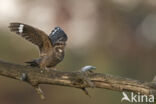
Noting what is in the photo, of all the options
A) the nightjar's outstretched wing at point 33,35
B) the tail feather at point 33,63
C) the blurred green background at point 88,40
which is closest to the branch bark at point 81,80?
the tail feather at point 33,63

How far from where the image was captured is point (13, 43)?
833 inches

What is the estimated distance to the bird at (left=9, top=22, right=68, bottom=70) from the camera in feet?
25.7

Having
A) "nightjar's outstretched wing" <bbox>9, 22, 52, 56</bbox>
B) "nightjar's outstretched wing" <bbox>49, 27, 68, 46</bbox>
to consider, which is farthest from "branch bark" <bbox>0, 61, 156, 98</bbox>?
"nightjar's outstretched wing" <bbox>49, 27, 68, 46</bbox>

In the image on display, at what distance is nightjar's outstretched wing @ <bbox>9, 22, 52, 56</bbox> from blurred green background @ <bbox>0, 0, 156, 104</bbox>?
9.15 m

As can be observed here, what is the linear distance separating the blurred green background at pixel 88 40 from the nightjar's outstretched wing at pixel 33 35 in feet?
30.0

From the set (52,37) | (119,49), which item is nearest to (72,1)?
(119,49)

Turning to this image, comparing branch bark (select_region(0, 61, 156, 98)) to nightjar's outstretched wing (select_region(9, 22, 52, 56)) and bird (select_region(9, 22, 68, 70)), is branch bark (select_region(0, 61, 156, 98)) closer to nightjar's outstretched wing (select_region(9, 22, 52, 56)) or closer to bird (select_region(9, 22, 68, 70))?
bird (select_region(9, 22, 68, 70))

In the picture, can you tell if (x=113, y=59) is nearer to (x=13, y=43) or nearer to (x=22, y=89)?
(x=13, y=43)

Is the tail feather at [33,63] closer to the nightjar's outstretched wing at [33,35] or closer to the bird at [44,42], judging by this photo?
the bird at [44,42]

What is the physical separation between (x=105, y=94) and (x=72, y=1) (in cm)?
1212

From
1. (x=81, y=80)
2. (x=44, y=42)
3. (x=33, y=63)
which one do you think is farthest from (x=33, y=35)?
(x=81, y=80)

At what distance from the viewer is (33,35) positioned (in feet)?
25.8

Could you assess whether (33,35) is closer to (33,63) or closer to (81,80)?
(33,63)

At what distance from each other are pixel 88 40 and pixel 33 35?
1782 centimetres
